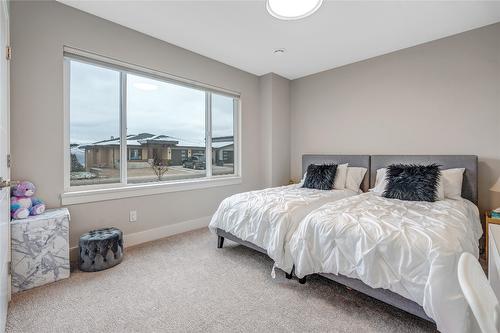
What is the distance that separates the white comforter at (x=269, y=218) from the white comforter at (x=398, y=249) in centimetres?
13

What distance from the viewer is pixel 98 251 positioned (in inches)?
87.7

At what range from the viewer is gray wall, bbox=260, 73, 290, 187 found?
423cm

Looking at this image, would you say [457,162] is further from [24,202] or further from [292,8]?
[24,202]

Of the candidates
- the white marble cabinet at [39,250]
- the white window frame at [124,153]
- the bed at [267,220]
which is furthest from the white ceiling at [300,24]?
the white marble cabinet at [39,250]

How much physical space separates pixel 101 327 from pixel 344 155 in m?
3.55

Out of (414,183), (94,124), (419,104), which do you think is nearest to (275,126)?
(419,104)

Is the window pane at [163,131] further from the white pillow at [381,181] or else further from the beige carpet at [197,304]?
the white pillow at [381,181]

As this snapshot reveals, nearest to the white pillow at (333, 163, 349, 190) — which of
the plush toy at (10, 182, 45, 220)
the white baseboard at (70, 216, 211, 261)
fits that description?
the white baseboard at (70, 216, 211, 261)

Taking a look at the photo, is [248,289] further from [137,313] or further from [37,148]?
[37,148]

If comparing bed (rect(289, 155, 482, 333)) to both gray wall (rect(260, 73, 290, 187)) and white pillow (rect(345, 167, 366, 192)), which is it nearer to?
white pillow (rect(345, 167, 366, 192))

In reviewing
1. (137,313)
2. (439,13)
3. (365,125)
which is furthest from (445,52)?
(137,313)

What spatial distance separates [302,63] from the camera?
12.3 ft

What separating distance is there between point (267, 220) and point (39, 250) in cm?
193

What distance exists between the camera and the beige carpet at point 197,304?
1.55 meters
